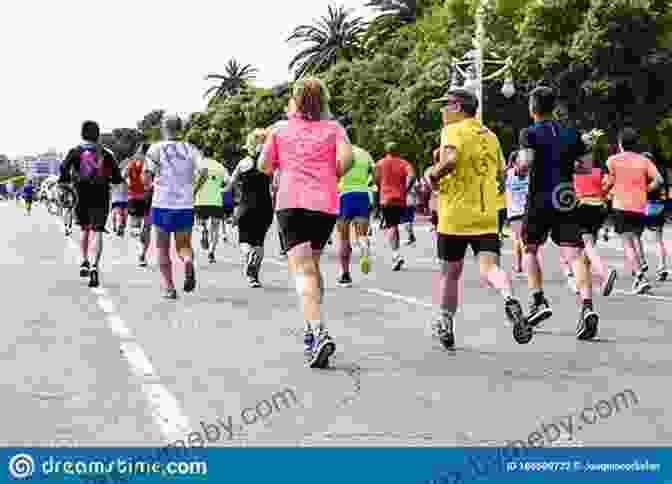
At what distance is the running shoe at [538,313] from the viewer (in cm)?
827

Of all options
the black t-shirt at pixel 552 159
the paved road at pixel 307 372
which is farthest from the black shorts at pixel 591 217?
the black t-shirt at pixel 552 159

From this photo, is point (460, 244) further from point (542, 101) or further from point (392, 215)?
point (392, 215)

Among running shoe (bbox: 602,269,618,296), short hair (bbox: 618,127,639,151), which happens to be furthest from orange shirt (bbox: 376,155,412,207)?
running shoe (bbox: 602,269,618,296)

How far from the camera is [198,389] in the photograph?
6.52 metres

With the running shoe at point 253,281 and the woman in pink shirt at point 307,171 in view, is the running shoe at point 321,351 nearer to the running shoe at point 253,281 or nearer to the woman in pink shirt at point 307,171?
the woman in pink shirt at point 307,171

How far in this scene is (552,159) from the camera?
8.70 metres

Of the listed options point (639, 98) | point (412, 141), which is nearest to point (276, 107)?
point (412, 141)

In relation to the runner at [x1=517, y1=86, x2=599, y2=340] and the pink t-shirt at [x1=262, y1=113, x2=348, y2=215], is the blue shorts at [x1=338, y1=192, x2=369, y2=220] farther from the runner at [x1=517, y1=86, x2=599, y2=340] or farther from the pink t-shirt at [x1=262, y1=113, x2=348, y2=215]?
the pink t-shirt at [x1=262, y1=113, x2=348, y2=215]

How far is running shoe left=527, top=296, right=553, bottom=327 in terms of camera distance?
27.1ft

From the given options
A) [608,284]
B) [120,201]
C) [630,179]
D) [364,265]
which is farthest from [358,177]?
[120,201]

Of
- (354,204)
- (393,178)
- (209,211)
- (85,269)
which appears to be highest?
(393,178)

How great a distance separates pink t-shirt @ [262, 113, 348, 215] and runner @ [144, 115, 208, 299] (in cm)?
413

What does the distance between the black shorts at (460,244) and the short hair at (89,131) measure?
6.30 metres

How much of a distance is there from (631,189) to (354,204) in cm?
327
